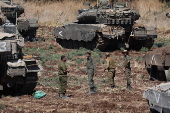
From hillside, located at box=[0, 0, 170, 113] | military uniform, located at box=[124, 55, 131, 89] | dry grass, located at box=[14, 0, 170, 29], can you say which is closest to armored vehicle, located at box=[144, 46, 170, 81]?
hillside, located at box=[0, 0, 170, 113]

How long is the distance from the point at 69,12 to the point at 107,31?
1982 centimetres

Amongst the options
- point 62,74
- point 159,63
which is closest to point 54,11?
point 159,63

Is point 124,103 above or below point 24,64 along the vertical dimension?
below

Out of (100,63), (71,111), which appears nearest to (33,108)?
(71,111)

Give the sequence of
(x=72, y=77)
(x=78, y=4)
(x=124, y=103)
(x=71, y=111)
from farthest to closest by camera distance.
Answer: (x=78, y=4), (x=72, y=77), (x=124, y=103), (x=71, y=111)

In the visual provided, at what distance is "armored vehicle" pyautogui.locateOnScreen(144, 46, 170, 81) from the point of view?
47.8 feet

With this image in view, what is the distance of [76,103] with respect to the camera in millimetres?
11281

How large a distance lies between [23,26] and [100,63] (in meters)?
8.15

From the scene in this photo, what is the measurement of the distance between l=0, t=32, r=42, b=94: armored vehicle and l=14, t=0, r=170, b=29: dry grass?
24788 millimetres

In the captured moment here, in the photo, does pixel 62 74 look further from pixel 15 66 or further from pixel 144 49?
pixel 144 49

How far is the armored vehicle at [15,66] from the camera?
37.7 ft

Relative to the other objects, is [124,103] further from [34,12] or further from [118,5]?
[34,12]

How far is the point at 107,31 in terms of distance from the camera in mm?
22453

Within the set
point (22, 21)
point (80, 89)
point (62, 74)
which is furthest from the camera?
point (22, 21)
